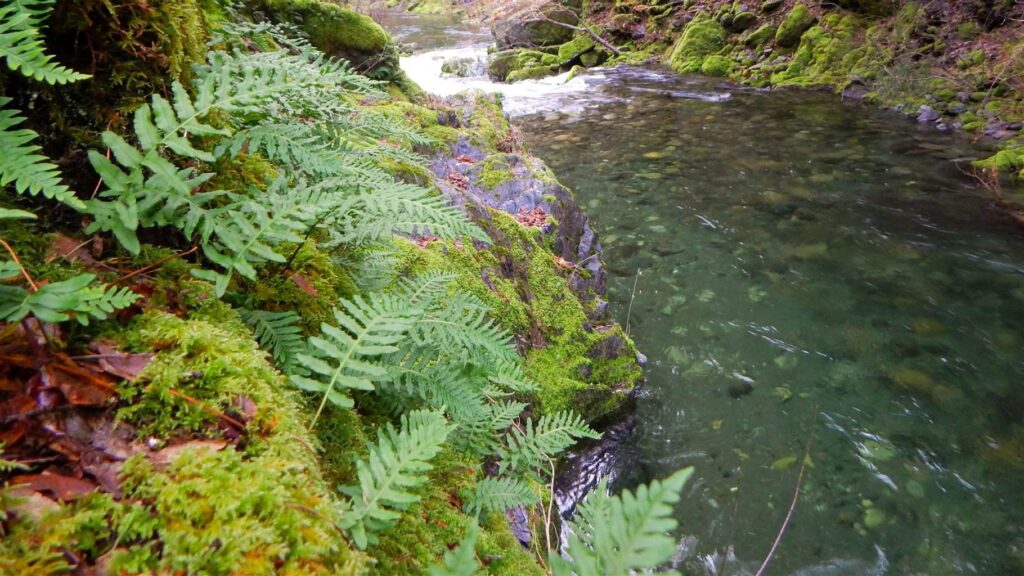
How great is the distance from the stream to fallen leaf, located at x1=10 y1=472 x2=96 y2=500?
3.76m

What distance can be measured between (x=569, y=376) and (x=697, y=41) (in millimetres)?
18902

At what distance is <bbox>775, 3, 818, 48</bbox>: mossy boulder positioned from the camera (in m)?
17.6

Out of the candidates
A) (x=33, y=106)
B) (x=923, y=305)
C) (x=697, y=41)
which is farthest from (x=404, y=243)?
(x=697, y=41)

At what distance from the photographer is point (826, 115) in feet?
44.5

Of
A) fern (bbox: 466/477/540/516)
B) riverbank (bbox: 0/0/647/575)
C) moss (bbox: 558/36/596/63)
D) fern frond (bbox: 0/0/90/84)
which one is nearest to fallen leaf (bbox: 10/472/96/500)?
riverbank (bbox: 0/0/647/575)

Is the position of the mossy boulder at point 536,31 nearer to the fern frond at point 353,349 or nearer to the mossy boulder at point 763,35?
the mossy boulder at point 763,35

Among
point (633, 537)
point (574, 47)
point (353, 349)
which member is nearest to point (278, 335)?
point (353, 349)

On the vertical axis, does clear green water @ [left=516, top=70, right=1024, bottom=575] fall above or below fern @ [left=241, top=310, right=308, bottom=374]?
below

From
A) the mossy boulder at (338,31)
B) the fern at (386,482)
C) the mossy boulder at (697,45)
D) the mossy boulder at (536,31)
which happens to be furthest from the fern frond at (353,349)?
the mossy boulder at (536,31)

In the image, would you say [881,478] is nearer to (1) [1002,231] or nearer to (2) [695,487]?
(2) [695,487]

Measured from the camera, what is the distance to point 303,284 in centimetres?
227

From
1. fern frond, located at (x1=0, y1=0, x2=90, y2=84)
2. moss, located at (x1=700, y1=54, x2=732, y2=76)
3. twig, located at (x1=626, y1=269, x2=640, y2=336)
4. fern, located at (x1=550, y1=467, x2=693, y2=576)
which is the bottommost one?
twig, located at (x1=626, y1=269, x2=640, y2=336)

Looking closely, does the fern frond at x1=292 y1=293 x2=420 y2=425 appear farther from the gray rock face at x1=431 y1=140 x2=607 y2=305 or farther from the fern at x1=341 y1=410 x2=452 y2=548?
the gray rock face at x1=431 y1=140 x2=607 y2=305

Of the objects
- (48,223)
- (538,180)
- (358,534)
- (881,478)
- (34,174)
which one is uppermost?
(34,174)
